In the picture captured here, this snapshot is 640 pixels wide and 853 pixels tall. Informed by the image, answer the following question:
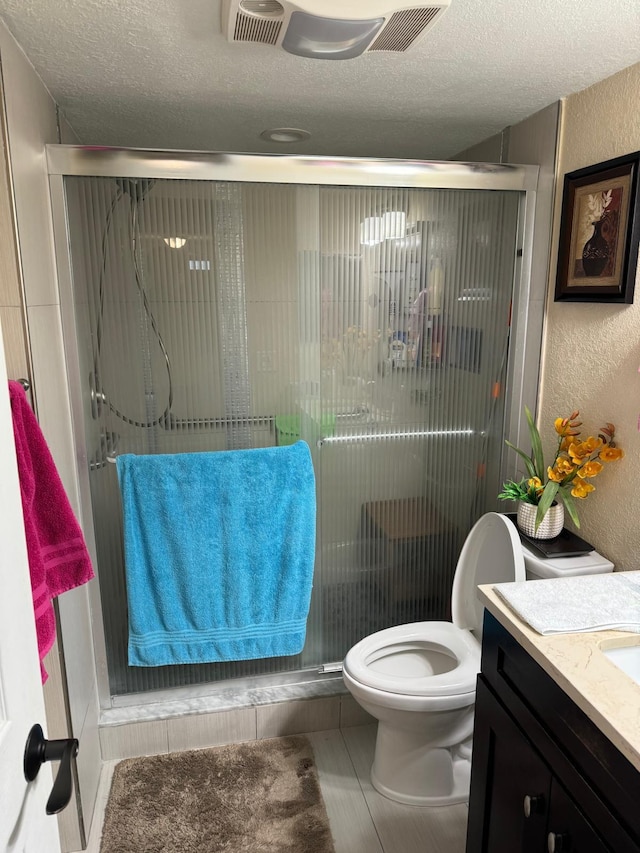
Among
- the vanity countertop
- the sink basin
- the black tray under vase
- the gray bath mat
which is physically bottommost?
the gray bath mat

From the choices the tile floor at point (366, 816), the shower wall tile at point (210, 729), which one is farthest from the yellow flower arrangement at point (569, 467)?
the shower wall tile at point (210, 729)

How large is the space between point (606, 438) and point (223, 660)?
1.45 meters

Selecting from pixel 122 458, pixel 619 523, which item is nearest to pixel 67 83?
pixel 122 458

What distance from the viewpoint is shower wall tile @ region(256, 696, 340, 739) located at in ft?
7.11

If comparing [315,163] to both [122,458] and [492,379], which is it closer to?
[492,379]

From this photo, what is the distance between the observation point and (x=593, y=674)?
1039 mm

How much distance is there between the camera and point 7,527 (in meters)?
0.76

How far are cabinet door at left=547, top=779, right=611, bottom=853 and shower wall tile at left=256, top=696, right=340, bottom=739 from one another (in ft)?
4.00

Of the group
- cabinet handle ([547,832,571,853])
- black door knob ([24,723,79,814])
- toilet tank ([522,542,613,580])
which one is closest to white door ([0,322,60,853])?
black door knob ([24,723,79,814])

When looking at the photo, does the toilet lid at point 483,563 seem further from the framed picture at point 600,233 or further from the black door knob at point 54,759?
the black door knob at point 54,759

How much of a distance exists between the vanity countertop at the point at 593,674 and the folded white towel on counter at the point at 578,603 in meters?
0.02

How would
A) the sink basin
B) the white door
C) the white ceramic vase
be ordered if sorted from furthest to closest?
1. the white ceramic vase
2. the sink basin
3. the white door

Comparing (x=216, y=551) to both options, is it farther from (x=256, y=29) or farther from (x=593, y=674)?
(x=256, y=29)

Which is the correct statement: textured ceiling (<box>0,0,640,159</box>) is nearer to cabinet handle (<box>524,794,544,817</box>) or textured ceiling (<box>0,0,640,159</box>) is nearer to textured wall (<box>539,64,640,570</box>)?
textured wall (<box>539,64,640,570</box>)
